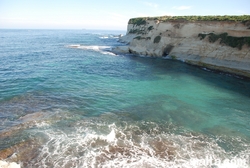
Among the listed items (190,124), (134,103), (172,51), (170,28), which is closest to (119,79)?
(134,103)

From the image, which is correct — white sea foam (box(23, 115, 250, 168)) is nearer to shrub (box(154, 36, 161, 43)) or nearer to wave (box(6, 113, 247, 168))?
wave (box(6, 113, 247, 168))

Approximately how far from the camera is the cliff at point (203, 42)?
1170 inches

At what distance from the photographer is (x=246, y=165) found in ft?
34.9

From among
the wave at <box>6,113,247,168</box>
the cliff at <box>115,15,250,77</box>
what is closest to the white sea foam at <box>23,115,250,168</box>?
the wave at <box>6,113,247,168</box>

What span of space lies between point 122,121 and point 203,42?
29.0m

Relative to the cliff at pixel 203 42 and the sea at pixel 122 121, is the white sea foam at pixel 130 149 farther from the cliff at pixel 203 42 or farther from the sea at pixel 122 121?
the cliff at pixel 203 42

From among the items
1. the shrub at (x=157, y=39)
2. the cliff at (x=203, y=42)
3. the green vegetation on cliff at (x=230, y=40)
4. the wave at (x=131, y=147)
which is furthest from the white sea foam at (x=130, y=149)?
the shrub at (x=157, y=39)

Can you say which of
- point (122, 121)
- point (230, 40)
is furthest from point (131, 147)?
point (230, 40)

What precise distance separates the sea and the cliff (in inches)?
215

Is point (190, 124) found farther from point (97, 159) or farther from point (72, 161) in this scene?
point (72, 161)

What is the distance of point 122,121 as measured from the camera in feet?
48.5

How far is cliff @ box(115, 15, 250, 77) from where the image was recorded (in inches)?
1170

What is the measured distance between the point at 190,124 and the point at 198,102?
515cm

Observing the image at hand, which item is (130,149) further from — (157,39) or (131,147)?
(157,39)
